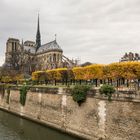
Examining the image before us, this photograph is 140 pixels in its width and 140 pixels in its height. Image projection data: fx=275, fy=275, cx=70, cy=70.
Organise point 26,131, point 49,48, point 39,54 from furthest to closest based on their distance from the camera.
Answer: point 39,54 < point 49,48 < point 26,131

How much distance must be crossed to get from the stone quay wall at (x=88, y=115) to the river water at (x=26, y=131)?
73 centimetres

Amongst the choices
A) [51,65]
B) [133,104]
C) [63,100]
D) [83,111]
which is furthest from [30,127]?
[51,65]

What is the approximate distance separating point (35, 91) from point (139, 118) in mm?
15241

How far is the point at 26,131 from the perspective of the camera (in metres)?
23.5

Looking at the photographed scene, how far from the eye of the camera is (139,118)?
15.7 meters

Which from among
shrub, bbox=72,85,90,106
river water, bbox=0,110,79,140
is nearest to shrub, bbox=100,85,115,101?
shrub, bbox=72,85,90,106

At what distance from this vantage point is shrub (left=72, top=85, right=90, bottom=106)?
20172mm

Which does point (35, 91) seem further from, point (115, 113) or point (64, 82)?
point (115, 113)

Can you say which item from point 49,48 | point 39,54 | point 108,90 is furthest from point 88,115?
point 39,54

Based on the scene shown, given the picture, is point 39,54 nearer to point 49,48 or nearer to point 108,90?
point 49,48

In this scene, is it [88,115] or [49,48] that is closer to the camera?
[88,115]

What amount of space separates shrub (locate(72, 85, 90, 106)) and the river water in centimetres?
288

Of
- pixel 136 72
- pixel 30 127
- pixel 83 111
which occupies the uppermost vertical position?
pixel 136 72

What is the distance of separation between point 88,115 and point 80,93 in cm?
177
